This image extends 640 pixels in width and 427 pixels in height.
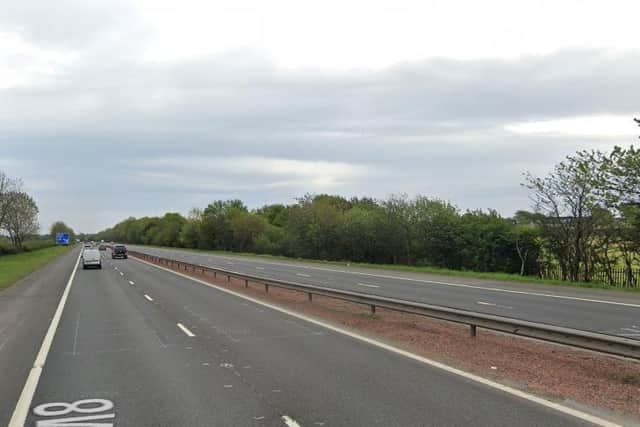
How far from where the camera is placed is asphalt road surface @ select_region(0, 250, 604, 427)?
22.4ft

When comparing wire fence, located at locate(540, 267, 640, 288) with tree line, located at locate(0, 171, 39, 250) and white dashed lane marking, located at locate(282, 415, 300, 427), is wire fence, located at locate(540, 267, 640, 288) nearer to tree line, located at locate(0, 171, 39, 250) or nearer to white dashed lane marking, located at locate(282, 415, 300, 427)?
white dashed lane marking, located at locate(282, 415, 300, 427)

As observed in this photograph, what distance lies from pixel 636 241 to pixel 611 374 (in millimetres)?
24259

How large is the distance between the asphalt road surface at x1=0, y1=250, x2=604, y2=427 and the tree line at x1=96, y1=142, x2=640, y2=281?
2135 cm

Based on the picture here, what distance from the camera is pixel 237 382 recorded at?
8617 mm

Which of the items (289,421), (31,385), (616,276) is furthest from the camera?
(616,276)

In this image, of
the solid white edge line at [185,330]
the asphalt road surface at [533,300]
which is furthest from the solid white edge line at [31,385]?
the asphalt road surface at [533,300]

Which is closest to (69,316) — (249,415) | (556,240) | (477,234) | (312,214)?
(249,415)

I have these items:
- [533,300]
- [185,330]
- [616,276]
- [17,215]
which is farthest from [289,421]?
[17,215]

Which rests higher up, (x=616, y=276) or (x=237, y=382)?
(x=616, y=276)

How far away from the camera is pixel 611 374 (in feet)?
29.9

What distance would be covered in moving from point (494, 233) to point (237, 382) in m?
42.6

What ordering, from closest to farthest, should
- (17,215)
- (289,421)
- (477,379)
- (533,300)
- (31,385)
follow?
(289,421)
(477,379)
(31,385)
(533,300)
(17,215)

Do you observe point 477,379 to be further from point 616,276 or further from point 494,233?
point 494,233

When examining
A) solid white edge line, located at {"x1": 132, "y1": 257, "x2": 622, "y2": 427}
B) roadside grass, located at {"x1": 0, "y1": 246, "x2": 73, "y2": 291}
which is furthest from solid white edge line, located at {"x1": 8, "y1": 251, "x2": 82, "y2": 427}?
roadside grass, located at {"x1": 0, "y1": 246, "x2": 73, "y2": 291}
